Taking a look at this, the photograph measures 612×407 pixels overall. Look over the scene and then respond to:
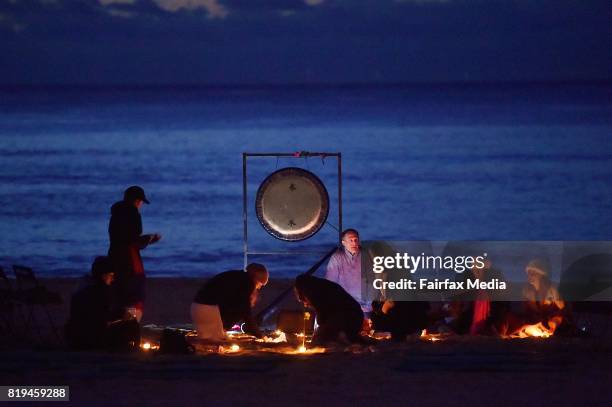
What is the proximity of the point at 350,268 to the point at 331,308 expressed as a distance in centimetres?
105

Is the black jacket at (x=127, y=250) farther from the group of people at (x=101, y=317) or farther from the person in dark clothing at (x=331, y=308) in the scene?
the person in dark clothing at (x=331, y=308)

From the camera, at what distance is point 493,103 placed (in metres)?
83.4

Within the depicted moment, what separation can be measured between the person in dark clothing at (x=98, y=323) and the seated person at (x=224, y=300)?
61 cm

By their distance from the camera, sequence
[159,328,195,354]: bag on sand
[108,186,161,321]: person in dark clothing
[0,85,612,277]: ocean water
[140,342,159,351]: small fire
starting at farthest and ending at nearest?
[0,85,612,277]: ocean water, [108,186,161,321]: person in dark clothing, [140,342,159,351]: small fire, [159,328,195,354]: bag on sand

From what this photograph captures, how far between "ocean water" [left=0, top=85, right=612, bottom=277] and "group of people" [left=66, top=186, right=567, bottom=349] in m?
6.72

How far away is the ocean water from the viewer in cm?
2259

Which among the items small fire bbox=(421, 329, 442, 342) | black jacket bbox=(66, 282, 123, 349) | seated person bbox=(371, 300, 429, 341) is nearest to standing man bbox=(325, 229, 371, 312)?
seated person bbox=(371, 300, 429, 341)

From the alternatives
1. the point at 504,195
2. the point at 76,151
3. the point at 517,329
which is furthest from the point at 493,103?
the point at 517,329

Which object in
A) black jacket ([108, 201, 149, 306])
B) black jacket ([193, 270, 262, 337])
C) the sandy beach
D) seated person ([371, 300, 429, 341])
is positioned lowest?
the sandy beach

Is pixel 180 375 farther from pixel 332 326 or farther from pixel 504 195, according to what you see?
pixel 504 195

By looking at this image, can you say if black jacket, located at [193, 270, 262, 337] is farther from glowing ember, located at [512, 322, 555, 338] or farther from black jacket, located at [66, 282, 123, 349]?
glowing ember, located at [512, 322, 555, 338]

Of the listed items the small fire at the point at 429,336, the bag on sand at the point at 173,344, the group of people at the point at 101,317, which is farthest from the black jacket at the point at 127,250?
the small fire at the point at 429,336

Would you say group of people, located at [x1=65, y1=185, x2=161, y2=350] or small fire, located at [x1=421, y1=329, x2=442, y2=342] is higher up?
group of people, located at [x1=65, y1=185, x2=161, y2=350]

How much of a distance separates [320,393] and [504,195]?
68.2 ft
